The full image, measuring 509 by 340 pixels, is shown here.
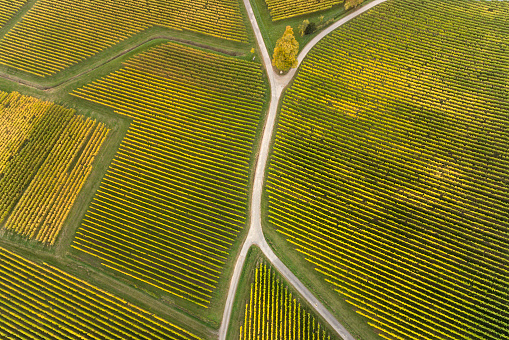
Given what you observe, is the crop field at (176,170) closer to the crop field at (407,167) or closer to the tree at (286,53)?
the tree at (286,53)

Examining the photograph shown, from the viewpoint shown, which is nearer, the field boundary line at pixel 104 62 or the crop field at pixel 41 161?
the crop field at pixel 41 161

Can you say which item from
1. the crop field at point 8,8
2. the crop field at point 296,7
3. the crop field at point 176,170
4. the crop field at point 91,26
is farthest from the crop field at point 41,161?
the crop field at point 296,7

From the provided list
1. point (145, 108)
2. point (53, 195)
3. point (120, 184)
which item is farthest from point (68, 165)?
point (145, 108)

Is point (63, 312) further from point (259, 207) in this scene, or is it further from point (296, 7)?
point (296, 7)

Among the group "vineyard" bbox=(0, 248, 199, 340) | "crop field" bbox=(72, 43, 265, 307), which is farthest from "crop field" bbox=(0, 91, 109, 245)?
"vineyard" bbox=(0, 248, 199, 340)

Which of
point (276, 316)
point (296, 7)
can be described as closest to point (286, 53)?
point (296, 7)

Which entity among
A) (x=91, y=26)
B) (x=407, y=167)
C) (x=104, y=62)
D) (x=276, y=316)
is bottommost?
(x=276, y=316)
